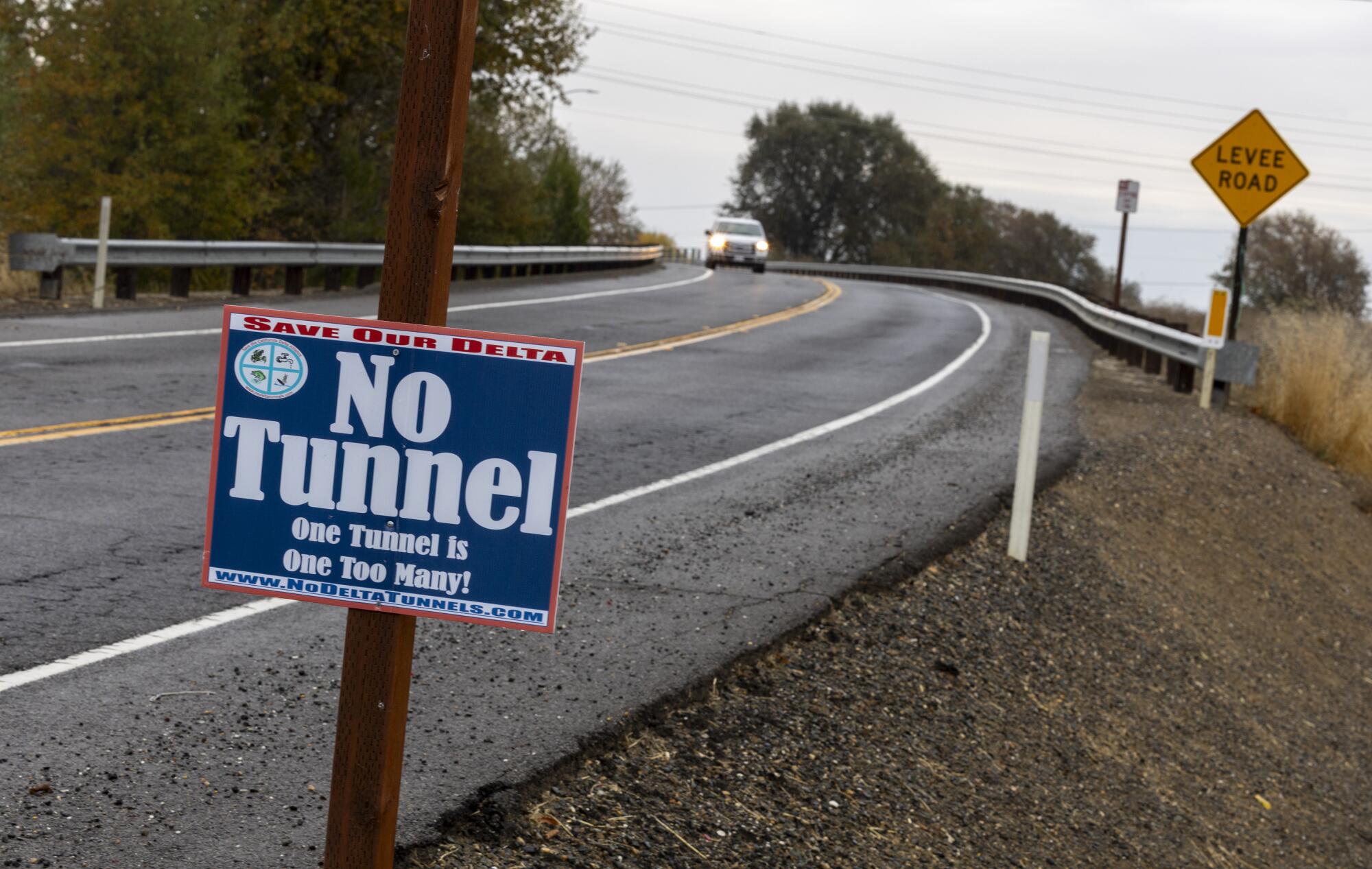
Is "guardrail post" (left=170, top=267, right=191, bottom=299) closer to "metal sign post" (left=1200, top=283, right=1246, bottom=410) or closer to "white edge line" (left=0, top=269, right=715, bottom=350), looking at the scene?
"white edge line" (left=0, top=269, right=715, bottom=350)

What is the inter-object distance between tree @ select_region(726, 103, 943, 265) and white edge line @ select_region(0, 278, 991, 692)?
7066 centimetres

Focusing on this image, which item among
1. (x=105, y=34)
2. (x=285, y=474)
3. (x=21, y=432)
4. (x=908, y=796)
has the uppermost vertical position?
(x=105, y=34)

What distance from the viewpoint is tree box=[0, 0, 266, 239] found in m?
21.5

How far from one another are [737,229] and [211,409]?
35.2 meters

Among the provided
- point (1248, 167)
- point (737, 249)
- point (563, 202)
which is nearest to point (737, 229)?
point (737, 249)

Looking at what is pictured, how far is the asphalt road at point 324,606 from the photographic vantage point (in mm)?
4234

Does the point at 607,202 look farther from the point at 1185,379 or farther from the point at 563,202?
the point at 1185,379

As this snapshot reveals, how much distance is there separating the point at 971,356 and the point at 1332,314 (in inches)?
178

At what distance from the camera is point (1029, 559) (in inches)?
341

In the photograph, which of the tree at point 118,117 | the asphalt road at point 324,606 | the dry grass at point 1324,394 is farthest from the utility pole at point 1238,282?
the tree at point 118,117

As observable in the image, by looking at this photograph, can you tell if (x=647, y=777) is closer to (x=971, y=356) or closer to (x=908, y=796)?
(x=908, y=796)

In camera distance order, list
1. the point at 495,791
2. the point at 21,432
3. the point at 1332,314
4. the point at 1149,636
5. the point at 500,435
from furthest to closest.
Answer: the point at 1332,314 < the point at 21,432 < the point at 1149,636 < the point at 495,791 < the point at 500,435

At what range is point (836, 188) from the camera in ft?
291

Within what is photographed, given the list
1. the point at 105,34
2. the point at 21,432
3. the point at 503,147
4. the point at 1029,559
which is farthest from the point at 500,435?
the point at 503,147
